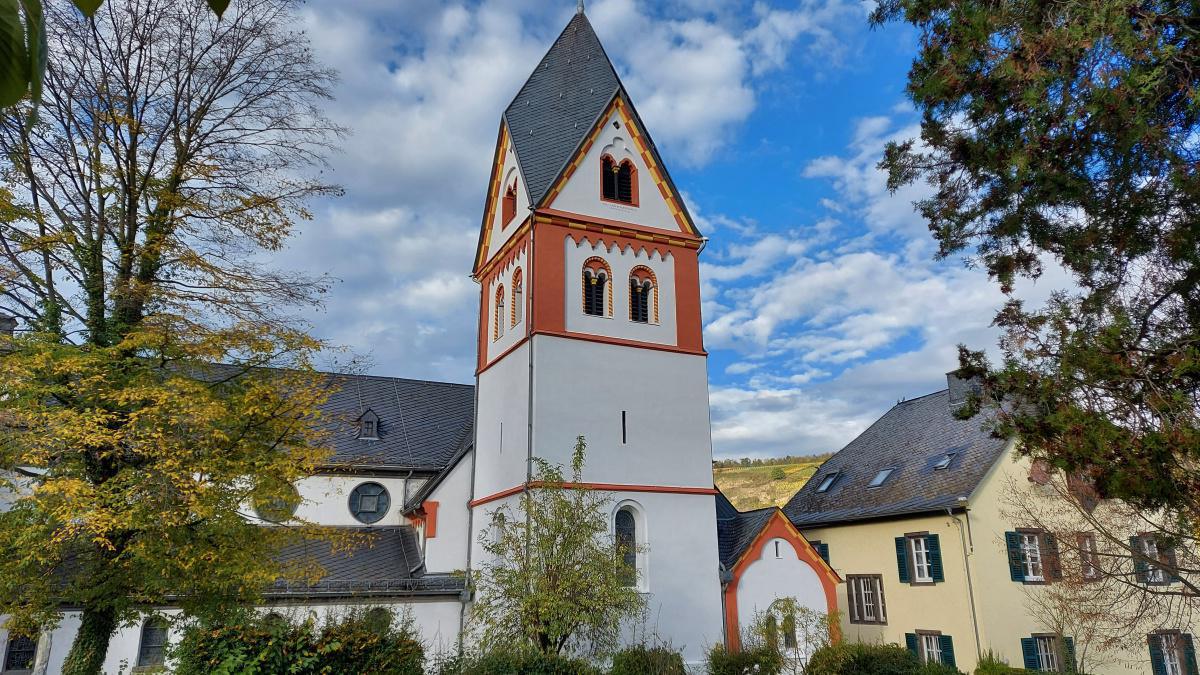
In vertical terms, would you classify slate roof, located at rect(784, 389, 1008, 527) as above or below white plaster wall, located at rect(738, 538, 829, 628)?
above

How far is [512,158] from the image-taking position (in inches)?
856

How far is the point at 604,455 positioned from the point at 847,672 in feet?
21.4

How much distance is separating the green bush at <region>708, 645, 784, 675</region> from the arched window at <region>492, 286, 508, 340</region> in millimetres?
9768

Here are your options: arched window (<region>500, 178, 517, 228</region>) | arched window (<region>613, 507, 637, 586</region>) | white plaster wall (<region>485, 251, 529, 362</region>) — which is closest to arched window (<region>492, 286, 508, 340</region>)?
white plaster wall (<region>485, 251, 529, 362</region>)

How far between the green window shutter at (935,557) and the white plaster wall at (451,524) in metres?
13.0

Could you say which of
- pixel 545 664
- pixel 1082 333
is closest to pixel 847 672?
pixel 545 664

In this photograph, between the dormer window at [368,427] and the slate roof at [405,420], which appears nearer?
the slate roof at [405,420]

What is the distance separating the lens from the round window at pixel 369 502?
75.7 ft

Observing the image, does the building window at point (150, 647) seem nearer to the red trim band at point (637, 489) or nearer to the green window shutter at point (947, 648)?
the red trim band at point (637, 489)

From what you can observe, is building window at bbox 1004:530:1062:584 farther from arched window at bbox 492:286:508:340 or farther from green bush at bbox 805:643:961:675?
arched window at bbox 492:286:508:340

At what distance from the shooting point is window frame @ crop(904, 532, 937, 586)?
74.4 feet

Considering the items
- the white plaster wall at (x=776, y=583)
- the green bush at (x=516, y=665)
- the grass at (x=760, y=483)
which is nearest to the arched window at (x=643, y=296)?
the white plaster wall at (x=776, y=583)

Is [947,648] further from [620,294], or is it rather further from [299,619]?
[299,619]

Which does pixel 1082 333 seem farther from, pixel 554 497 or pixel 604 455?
pixel 604 455
